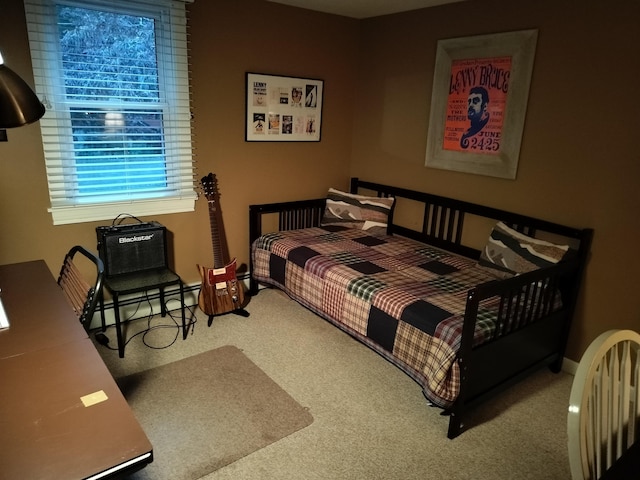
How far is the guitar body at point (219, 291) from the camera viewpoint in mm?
3039

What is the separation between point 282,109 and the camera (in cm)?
346

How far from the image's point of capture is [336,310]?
8.71ft

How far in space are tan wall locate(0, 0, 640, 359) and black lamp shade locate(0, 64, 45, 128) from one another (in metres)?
1.60

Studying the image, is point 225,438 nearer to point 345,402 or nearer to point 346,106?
point 345,402

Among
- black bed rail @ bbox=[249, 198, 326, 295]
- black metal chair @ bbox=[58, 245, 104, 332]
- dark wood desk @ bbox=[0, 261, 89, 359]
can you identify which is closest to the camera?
dark wood desk @ bbox=[0, 261, 89, 359]

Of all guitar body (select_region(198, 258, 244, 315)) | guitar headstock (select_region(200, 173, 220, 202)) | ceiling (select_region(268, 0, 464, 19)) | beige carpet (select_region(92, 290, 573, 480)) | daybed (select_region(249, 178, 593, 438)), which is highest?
ceiling (select_region(268, 0, 464, 19))

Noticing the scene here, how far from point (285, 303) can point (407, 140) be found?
156 cm

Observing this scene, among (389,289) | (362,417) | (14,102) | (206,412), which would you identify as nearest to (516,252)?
(389,289)

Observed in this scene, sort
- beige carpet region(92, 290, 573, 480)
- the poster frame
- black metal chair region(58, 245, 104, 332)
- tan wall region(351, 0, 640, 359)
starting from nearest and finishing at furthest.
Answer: black metal chair region(58, 245, 104, 332) < beige carpet region(92, 290, 573, 480) < tan wall region(351, 0, 640, 359) < the poster frame

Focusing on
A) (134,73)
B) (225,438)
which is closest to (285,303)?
Answer: (225,438)

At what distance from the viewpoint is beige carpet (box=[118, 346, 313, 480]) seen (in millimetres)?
1889

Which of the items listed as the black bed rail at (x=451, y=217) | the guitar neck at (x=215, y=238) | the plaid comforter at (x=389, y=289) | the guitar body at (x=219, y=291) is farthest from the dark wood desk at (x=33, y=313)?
the black bed rail at (x=451, y=217)

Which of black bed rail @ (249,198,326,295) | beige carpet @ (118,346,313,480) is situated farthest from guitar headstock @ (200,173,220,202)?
beige carpet @ (118,346,313,480)

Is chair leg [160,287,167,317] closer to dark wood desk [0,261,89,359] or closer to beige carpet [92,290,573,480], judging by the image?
beige carpet [92,290,573,480]
